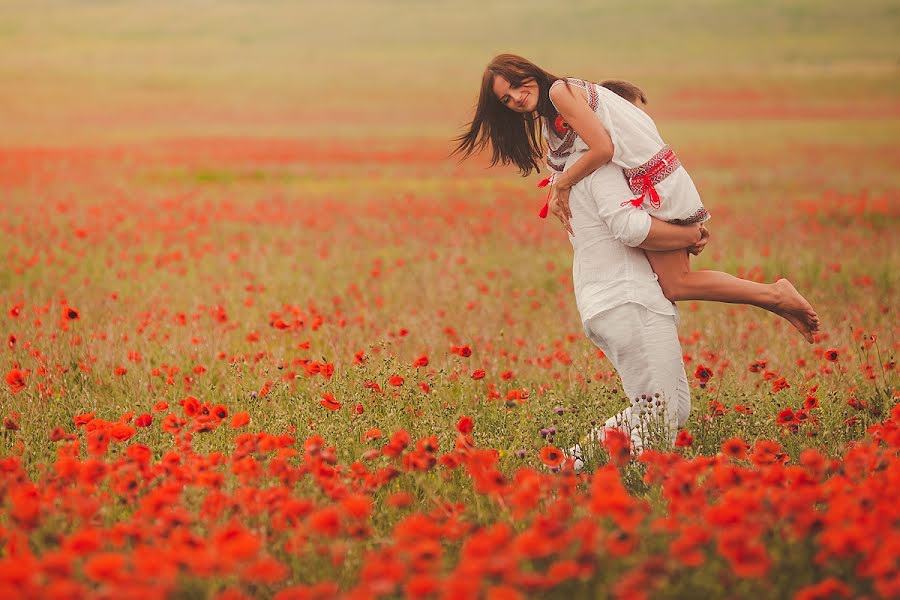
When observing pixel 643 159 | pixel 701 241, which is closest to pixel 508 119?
pixel 643 159

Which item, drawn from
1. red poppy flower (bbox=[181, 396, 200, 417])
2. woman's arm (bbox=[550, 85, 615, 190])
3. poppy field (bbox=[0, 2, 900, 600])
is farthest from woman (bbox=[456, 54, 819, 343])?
red poppy flower (bbox=[181, 396, 200, 417])

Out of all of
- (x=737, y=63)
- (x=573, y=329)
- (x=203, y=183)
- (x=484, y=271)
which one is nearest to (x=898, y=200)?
(x=484, y=271)

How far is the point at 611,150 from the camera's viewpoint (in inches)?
152

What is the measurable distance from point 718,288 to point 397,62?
56409mm

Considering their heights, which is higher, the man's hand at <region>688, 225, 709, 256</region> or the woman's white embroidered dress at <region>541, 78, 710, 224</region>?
the woman's white embroidered dress at <region>541, 78, 710, 224</region>

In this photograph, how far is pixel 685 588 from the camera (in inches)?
97.0

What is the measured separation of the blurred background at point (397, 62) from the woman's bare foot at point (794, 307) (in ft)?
5.61

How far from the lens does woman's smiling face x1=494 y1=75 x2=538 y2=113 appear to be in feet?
12.9

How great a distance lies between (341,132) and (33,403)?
24803 mm

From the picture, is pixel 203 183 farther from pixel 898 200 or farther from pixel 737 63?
pixel 737 63

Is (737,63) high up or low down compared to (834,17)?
down

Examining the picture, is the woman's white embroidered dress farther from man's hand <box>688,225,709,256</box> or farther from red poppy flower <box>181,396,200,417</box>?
red poppy flower <box>181,396,200,417</box>

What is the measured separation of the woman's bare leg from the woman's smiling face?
84cm

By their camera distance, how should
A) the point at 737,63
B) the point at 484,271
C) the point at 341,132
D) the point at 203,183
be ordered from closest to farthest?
1. the point at 484,271
2. the point at 203,183
3. the point at 341,132
4. the point at 737,63
